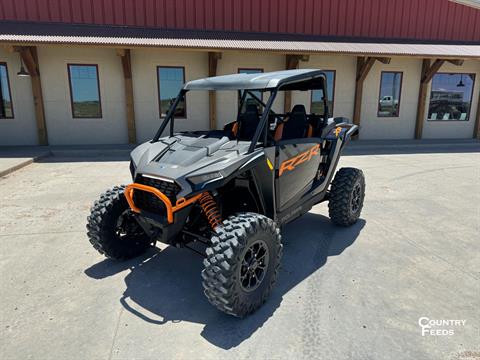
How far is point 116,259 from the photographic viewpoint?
11.5ft

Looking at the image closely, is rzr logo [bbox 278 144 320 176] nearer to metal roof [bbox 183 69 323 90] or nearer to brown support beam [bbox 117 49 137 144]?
metal roof [bbox 183 69 323 90]

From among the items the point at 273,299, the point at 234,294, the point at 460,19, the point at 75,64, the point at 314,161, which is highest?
the point at 460,19

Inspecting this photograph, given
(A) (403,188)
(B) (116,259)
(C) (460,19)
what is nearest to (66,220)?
(B) (116,259)

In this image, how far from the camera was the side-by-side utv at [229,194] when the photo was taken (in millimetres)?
2596

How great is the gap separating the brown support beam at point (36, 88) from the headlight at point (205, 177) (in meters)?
9.68

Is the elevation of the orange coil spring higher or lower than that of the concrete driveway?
higher

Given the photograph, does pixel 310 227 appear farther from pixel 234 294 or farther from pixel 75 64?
pixel 75 64

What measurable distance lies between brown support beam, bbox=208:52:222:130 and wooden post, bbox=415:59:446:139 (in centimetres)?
765

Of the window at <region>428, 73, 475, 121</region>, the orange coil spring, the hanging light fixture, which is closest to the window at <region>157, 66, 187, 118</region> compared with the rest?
the hanging light fixture

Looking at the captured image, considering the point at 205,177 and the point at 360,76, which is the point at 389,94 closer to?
the point at 360,76

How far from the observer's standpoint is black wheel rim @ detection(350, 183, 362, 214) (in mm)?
4531

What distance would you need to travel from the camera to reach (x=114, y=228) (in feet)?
11.1

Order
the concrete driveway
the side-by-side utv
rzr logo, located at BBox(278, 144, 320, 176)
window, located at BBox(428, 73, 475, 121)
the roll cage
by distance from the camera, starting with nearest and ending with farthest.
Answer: the concrete driveway → the side-by-side utv → the roll cage → rzr logo, located at BBox(278, 144, 320, 176) → window, located at BBox(428, 73, 475, 121)

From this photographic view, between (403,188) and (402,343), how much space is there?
4.73 m
